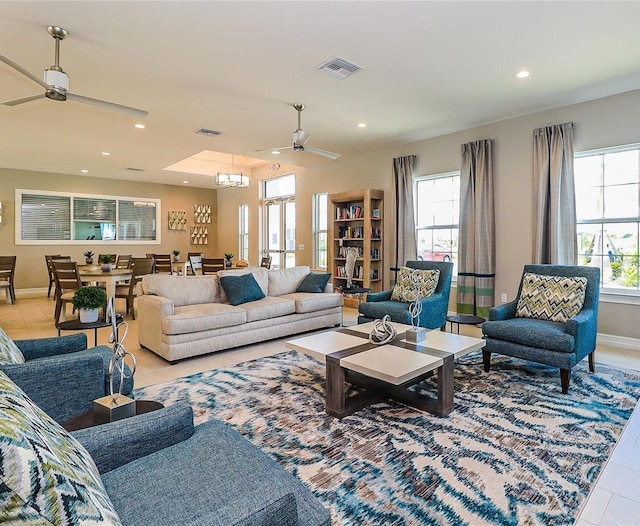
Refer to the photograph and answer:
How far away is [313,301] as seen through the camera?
196 inches

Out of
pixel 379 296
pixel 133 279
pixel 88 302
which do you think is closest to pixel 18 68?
pixel 88 302

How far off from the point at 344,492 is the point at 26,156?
8725mm

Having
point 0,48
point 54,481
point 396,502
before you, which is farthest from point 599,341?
point 0,48

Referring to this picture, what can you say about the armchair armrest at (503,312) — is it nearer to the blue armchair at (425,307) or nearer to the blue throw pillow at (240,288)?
the blue armchair at (425,307)

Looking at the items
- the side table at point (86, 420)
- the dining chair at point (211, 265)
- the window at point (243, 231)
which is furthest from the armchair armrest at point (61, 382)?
the window at point (243, 231)

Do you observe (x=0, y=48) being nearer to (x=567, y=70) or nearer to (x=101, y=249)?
(x=567, y=70)

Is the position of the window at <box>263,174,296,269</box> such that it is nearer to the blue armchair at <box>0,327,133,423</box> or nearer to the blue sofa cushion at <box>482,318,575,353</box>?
the blue sofa cushion at <box>482,318,575,353</box>

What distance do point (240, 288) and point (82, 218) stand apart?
7.20 meters

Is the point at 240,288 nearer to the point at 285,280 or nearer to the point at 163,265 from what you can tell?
the point at 285,280

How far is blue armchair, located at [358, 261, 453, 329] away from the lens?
4.25 metres

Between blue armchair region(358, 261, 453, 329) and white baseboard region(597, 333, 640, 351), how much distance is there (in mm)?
1837

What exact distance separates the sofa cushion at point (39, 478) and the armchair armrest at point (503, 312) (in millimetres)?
3494

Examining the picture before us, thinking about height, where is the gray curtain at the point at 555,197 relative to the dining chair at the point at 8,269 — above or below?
above

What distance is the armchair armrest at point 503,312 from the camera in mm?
3635
